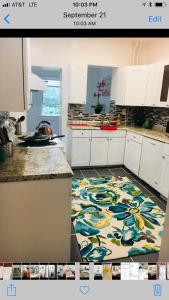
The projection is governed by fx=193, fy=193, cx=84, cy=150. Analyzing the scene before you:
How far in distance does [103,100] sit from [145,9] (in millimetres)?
5210

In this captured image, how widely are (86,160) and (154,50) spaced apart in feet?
8.76

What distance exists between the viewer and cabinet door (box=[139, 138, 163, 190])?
294 cm

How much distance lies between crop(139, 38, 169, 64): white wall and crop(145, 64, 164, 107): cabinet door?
0.53 meters

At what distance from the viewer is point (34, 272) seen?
0.56m

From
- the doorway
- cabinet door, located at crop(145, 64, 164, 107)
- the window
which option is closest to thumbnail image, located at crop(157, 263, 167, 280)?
cabinet door, located at crop(145, 64, 164, 107)

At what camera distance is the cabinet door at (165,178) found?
2744mm

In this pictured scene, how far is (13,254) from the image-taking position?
55.7 inches

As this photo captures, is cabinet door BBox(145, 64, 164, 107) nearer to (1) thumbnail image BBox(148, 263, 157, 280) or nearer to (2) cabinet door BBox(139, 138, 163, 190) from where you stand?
(2) cabinet door BBox(139, 138, 163, 190)

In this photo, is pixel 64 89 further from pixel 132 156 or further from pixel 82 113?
→ pixel 132 156

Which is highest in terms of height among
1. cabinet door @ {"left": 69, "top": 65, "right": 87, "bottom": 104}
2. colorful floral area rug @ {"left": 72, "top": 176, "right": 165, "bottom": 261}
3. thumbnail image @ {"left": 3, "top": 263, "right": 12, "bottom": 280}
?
cabinet door @ {"left": 69, "top": 65, "right": 87, "bottom": 104}

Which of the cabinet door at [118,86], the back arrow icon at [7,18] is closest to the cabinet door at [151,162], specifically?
the cabinet door at [118,86]

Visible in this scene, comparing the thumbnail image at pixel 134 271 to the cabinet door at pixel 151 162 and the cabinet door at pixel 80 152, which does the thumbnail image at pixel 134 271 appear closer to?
the cabinet door at pixel 151 162

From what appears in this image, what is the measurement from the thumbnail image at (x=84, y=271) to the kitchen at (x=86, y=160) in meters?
0.84
